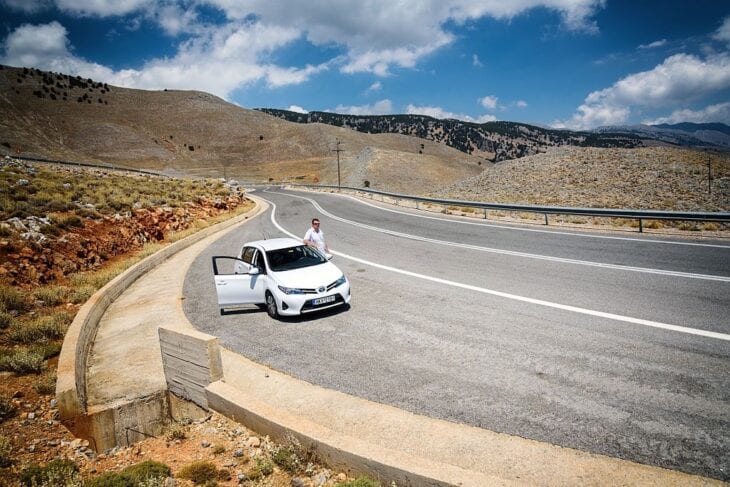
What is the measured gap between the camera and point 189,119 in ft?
447

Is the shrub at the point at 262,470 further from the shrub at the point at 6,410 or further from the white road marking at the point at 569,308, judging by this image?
the white road marking at the point at 569,308

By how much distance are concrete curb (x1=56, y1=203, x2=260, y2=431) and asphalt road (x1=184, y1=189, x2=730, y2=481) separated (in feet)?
6.70

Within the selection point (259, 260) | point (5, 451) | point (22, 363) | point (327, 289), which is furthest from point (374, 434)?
point (22, 363)

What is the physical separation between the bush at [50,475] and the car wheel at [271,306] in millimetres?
4104

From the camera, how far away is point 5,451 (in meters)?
4.92

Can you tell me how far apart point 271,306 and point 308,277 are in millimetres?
1046

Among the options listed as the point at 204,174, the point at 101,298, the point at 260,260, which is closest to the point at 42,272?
the point at 101,298

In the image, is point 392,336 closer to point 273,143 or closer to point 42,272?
point 42,272

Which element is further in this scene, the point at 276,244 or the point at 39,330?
the point at 276,244

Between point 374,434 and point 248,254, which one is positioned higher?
point 248,254

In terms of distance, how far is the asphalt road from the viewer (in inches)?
164

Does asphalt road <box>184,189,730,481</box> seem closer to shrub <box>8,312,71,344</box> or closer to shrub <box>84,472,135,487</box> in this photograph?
shrub <box>84,472,135,487</box>

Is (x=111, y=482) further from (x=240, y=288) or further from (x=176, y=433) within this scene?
(x=240, y=288)

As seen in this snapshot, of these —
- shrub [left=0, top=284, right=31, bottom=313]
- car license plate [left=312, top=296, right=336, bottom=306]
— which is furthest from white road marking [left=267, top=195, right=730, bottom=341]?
shrub [left=0, top=284, right=31, bottom=313]
